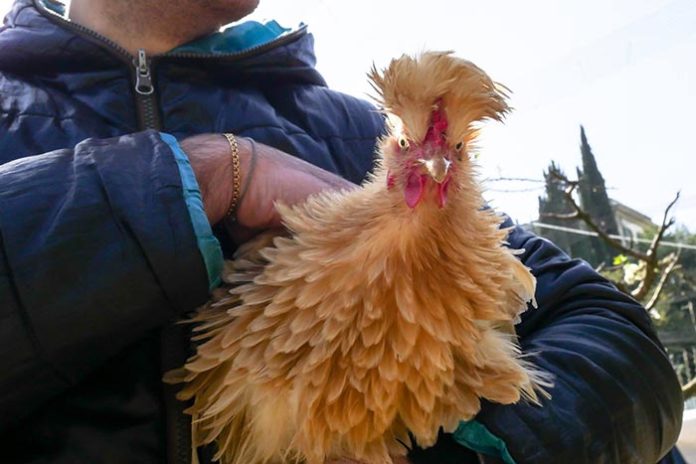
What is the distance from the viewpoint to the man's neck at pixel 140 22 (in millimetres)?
1505

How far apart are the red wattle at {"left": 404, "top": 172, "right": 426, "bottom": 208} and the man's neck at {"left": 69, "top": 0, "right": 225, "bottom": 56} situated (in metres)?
0.75

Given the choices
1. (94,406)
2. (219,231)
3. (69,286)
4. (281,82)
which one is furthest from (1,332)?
(281,82)

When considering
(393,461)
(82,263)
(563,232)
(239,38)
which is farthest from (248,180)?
(563,232)

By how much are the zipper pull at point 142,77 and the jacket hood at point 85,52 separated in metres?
0.03

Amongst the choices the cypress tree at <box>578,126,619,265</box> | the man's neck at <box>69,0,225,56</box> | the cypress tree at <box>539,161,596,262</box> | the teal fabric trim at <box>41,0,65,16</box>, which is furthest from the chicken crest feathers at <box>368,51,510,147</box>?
the cypress tree at <box>578,126,619,265</box>

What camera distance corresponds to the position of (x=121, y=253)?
0.88 metres

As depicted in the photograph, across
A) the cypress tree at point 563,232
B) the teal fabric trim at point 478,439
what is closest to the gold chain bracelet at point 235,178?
the teal fabric trim at point 478,439

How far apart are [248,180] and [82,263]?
1.03ft

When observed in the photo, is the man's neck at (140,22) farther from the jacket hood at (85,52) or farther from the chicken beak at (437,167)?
the chicken beak at (437,167)

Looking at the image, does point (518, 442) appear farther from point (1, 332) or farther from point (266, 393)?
point (1, 332)

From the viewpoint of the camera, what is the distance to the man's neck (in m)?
1.50

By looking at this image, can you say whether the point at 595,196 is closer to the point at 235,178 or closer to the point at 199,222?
the point at 235,178

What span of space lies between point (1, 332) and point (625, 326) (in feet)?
3.53

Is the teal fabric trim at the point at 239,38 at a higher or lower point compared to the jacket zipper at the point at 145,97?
higher
